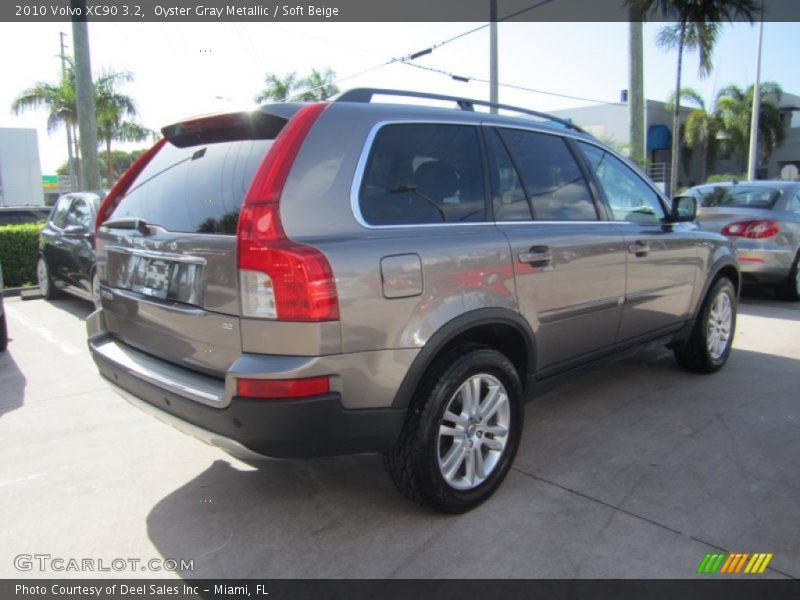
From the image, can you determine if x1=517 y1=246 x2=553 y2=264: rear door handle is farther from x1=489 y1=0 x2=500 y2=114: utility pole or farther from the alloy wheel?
x1=489 y1=0 x2=500 y2=114: utility pole

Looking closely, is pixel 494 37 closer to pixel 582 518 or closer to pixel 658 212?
pixel 658 212

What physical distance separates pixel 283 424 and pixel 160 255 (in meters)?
1.02

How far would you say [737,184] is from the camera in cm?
859

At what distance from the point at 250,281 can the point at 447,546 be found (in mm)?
1404

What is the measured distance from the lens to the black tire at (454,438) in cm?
267

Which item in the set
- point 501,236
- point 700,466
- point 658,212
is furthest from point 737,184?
point 501,236

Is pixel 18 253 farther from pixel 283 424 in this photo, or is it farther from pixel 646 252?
pixel 646 252

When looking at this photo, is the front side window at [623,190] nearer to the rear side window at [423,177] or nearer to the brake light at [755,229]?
the rear side window at [423,177]

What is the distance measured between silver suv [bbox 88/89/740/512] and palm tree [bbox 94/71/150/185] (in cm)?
2131

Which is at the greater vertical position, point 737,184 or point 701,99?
point 701,99

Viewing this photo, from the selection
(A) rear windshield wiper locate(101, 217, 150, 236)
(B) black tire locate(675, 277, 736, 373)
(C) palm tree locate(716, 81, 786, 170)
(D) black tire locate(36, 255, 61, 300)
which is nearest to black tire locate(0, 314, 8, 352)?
(D) black tire locate(36, 255, 61, 300)

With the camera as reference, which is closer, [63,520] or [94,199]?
[63,520]

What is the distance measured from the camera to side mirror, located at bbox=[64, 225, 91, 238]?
23.8ft

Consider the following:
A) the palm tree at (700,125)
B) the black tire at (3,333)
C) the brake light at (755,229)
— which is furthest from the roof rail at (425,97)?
the palm tree at (700,125)
